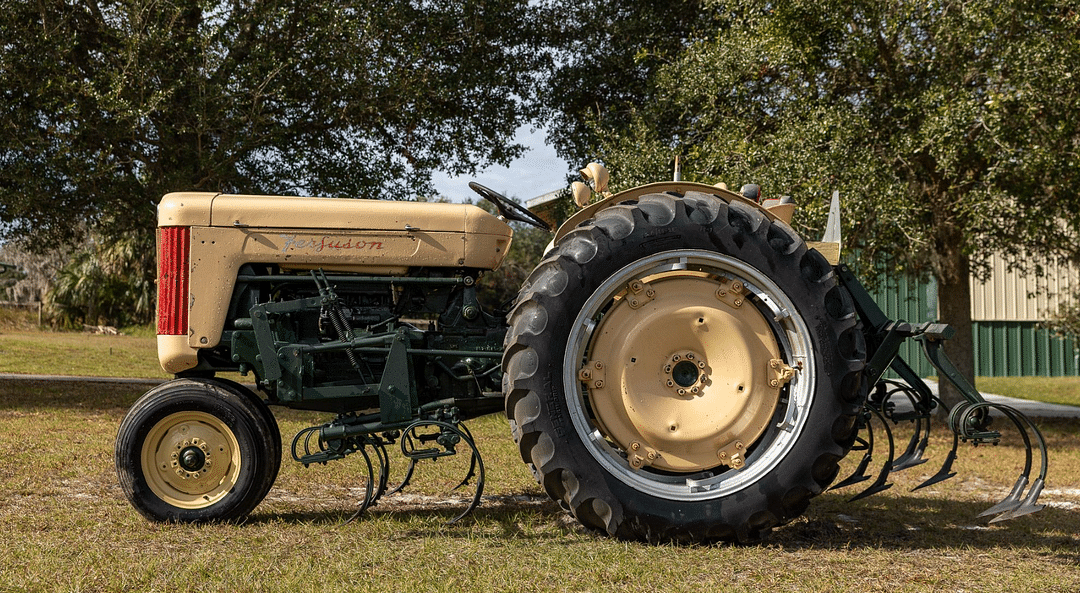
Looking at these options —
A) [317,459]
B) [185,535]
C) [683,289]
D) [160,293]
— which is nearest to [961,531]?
[683,289]

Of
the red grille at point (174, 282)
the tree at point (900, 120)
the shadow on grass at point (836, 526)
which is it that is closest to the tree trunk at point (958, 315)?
the tree at point (900, 120)

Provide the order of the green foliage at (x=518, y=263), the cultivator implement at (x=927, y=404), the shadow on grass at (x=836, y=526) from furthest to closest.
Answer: the green foliage at (x=518, y=263) < the shadow on grass at (x=836, y=526) < the cultivator implement at (x=927, y=404)

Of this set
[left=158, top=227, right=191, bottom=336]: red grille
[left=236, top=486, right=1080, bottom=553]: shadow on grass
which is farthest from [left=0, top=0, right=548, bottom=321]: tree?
[left=236, top=486, right=1080, bottom=553]: shadow on grass

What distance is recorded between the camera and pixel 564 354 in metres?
3.83

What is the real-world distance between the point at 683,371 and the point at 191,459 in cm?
252

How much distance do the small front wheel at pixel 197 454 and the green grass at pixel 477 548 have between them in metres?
0.13

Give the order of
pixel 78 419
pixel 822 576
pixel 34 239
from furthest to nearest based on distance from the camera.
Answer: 1. pixel 34 239
2. pixel 78 419
3. pixel 822 576

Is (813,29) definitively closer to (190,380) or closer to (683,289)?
(683,289)

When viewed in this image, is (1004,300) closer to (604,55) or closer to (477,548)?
(604,55)

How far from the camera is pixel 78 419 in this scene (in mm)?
8922

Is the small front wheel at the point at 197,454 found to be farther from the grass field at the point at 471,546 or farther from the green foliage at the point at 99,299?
the green foliage at the point at 99,299

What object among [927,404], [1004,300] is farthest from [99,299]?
[1004,300]

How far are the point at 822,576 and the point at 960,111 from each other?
6.33 meters

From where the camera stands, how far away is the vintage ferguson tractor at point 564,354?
12.5ft
